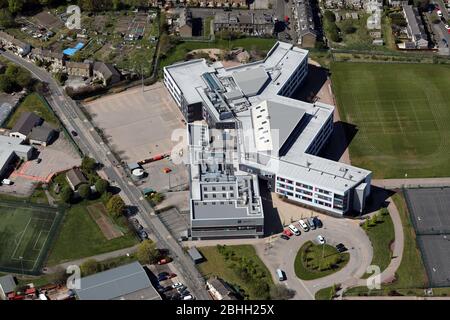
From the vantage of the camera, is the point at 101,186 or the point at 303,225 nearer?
the point at 303,225

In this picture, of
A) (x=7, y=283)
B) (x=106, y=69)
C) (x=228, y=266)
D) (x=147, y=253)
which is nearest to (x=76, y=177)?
(x=147, y=253)

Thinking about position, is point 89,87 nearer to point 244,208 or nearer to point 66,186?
point 66,186

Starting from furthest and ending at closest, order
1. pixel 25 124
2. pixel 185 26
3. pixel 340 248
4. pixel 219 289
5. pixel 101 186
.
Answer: pixel 185 26, pixel 25 124, pixel 101 186, pixel 340 248, pixel 219 289

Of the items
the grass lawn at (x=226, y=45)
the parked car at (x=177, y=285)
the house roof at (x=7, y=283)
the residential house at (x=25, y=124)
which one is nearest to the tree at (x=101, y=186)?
the residential house at (x=25, y=124)

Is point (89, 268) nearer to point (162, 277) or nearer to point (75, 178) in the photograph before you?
point (162, 277)

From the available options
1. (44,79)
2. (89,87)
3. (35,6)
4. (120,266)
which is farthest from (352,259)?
(35,6)

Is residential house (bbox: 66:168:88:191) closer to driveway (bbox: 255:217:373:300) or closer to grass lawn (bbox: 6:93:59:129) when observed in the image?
grass lawn (bbox: 6:93:59:129)
